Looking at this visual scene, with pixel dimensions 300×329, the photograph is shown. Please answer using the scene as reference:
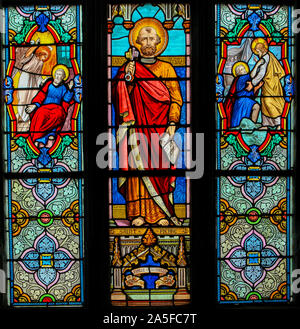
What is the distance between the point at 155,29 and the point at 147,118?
2.68 ft

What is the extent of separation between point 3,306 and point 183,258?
64.6 inches

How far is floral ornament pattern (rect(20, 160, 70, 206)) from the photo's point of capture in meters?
3.96

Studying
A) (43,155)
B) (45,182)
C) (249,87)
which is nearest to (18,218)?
(45,182)

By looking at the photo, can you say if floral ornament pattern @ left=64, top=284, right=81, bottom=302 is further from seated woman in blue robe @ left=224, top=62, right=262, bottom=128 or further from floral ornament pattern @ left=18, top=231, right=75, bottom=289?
seated woman in blue robe @ left=224, top=62, right=262, bottom=128

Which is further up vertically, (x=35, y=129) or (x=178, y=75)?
(x=178, y=75)

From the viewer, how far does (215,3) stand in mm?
3988

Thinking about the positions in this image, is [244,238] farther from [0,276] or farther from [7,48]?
[7,48]

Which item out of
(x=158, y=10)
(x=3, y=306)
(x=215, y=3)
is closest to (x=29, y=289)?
(x=3, y=306)

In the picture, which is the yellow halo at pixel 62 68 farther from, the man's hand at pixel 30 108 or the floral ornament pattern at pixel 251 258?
the floral ornament pattern at pixel 251 258

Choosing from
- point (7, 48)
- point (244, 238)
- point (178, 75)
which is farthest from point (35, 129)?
point (244, 238)

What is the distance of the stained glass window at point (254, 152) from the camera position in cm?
398

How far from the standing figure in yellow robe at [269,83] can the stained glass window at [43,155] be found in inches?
63.3

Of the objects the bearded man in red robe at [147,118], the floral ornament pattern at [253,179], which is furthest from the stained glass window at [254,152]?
the bearded man in red robe at [147,118]
